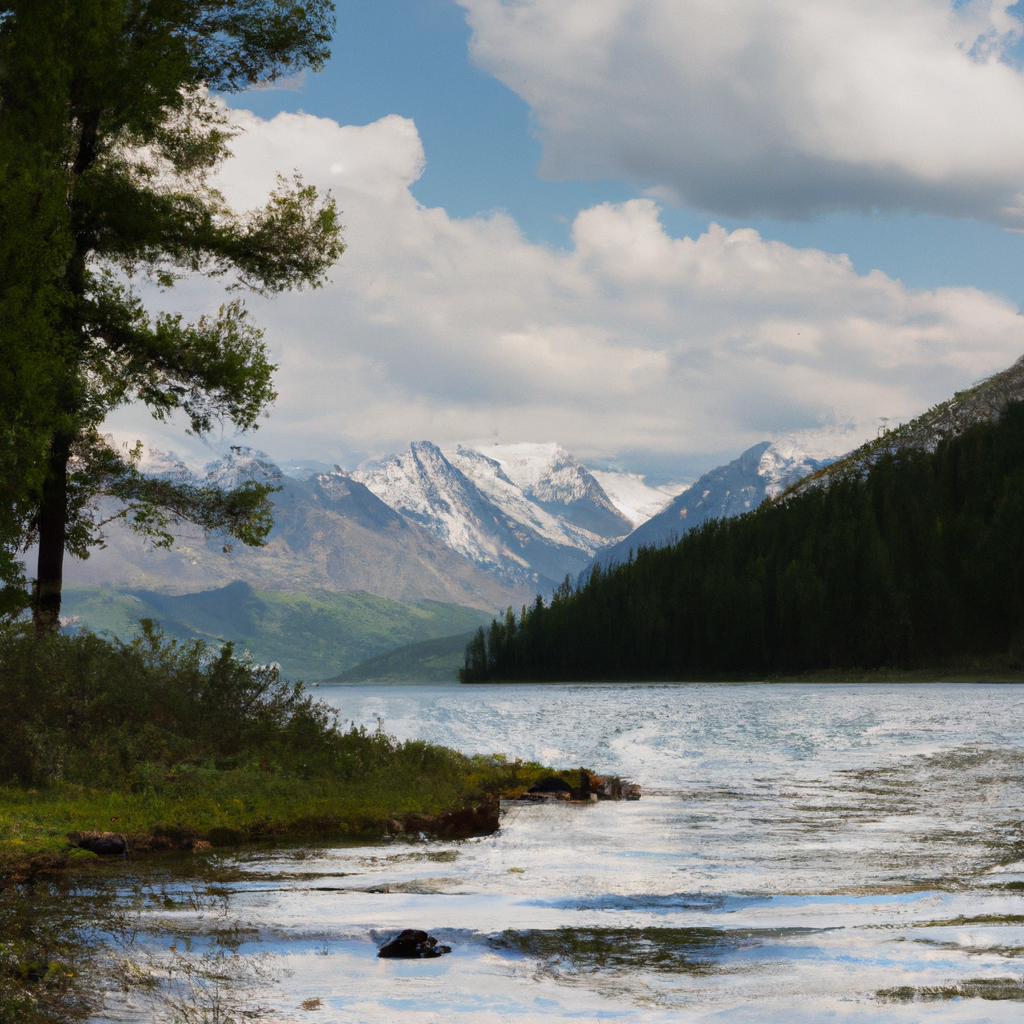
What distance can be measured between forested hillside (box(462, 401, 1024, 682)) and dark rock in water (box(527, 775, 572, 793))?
13111 cm

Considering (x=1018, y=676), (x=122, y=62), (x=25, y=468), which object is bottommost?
(x=1018, y=676)

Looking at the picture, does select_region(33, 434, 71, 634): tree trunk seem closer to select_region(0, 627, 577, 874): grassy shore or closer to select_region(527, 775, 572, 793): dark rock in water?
select_region(0, 627, 577, 874): grassy shore

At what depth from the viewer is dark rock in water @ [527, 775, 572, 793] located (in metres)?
25.5

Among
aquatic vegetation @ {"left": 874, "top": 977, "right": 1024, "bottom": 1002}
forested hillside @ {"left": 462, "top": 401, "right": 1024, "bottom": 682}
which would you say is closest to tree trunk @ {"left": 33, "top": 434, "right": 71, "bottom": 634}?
aquatic vegetation @ {"left": 874, "top": 977, "right": 1024, "bottom": 1002}

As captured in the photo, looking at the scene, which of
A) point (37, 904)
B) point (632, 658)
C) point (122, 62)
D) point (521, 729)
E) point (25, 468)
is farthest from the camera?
point (632, 658)

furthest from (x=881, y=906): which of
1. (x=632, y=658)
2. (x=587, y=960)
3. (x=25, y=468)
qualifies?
(x=632, y=658)

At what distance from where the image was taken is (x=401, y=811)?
1962 centimetres

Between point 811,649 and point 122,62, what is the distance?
5652 inches

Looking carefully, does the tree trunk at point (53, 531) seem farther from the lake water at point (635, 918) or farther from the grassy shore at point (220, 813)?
the lake water at point (635, 918)

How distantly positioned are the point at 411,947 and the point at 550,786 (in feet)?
52.8

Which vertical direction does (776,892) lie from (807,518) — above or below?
below

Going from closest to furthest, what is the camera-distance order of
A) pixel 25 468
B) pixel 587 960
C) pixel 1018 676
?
1. pixel 587 960
2. pixel 25 468
3. pixel 1018 676

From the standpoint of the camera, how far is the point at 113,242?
77.4 feet

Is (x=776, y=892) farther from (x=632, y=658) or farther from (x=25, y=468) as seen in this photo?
(x=632, y=658)
